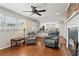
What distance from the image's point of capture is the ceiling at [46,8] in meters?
2.29

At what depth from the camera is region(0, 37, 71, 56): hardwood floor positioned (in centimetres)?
232

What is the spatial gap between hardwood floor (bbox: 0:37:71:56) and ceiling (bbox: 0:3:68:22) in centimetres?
53

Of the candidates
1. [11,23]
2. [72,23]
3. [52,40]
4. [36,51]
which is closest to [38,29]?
[52,40]

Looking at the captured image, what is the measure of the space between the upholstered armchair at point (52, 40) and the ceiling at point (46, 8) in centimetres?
37

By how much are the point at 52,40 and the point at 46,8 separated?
0.78 m

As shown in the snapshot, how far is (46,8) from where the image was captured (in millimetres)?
2395

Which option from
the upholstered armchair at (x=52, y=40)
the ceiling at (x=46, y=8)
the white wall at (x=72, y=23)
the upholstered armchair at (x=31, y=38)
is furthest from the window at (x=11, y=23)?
the white wall at (x=72, y=23)

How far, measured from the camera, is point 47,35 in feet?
8.14

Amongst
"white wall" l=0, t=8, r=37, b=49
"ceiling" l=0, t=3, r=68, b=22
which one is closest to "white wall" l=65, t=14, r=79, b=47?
"ceiling" l=0, t=3, r=68, b=22

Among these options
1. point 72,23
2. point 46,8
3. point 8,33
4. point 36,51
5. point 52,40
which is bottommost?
point 36,51

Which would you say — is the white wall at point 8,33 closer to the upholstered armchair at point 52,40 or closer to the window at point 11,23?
the window at point 11,23

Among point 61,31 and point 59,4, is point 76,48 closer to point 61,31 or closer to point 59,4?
point 61,31

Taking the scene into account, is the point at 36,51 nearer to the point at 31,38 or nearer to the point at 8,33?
the point at 31,38

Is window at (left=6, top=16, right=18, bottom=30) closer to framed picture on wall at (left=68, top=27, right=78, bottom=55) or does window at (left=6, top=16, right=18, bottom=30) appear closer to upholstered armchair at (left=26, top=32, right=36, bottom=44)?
upholstered armchair at (left=26, top=32, right=36, bottom=44)
